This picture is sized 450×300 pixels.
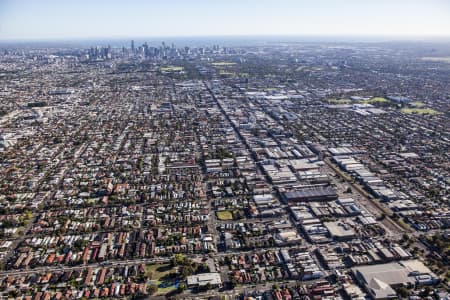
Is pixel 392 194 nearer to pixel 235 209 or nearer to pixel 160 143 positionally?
pixel 235 209

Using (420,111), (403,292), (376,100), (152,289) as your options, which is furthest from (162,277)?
(376,100)

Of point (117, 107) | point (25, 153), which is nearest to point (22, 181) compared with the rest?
point (25, 153)

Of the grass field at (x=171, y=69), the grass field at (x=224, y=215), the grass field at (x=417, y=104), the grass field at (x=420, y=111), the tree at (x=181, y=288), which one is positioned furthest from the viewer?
the grass field at (x=171, y=69)

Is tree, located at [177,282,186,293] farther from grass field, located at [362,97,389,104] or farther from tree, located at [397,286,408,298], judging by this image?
grass field, located at [362,97,389,104]

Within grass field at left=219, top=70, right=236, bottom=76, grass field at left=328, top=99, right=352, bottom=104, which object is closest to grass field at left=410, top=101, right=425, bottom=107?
grass field at left=328, top=99, right=352, bottom=104

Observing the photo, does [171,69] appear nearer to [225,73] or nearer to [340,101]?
[225,73]

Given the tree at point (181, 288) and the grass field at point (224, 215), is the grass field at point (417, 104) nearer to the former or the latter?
the grass field at point (224, 215)

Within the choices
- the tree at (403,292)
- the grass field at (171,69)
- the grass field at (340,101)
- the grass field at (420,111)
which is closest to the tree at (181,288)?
the tree at (403,292)

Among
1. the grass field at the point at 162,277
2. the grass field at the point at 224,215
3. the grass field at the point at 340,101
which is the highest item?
the grass field at the point at 340,101
